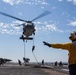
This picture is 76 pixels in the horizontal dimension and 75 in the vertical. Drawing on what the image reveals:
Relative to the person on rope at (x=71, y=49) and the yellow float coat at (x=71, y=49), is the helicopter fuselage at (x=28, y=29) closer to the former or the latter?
the person on rope at (x=71, y=49)

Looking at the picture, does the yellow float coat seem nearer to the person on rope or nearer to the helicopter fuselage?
the person on rope

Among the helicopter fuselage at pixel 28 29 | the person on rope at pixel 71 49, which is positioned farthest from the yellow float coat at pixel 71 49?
the helicopter fuselage at pixel 28 29

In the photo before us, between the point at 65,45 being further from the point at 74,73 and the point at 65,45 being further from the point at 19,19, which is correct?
the point at 19,19

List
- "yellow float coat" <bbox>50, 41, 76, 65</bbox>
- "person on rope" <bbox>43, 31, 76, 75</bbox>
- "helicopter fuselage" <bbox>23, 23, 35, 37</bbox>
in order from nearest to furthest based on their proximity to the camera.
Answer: "person on rope" <bbox>43, 31, 76, 75</bbox>, "yellow float coat" <bbox>50, 41, 76, 65</bbox>, "helicopter fuselage" <bbox>23, 23, 35, 37</bbox>

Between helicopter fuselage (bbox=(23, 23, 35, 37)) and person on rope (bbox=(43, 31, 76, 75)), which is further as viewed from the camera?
helicopter fuselage (bbox=(23, 23, 35, 37))

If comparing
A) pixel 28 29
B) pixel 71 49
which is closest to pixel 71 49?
pixel 71 49

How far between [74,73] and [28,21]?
141 ft

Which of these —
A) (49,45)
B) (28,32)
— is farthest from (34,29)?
Answer: (49,45)

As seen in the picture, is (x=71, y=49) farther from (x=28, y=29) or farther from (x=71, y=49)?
(x=28, y=29)

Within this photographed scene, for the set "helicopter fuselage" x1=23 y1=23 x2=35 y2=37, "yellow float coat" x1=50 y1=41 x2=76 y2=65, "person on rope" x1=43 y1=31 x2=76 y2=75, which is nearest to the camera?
"person on rope" x1=43 y1=31 x2=76 y2=75

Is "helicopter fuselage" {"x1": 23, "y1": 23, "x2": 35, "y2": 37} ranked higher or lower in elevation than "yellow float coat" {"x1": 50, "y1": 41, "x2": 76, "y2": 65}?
higher

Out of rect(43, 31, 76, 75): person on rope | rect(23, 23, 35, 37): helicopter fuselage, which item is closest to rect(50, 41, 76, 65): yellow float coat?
rect(43, 31, 76, 75): person on rope

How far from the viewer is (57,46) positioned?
11.1 metres

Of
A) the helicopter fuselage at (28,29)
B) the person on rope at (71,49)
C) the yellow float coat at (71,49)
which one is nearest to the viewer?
the person on rope at (71,49)
